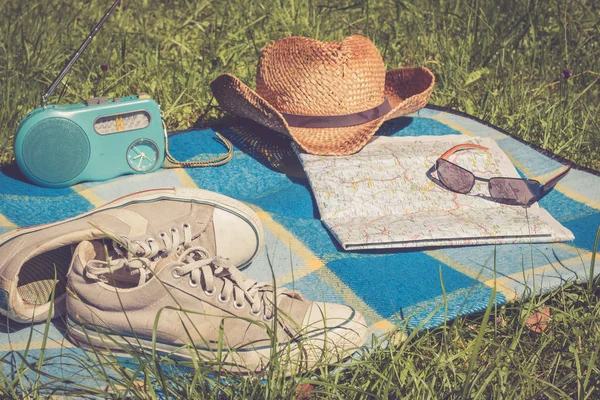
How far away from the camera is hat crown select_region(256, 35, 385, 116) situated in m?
2.43

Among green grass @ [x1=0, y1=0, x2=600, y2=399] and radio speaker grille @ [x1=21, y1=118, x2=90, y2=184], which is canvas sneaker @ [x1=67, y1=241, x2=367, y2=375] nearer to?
green grass @ [x1=0, y1=0, x2=600, y2=399]

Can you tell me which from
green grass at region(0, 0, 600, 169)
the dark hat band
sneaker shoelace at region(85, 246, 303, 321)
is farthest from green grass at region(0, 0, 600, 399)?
sneaker shoelace at region(85, 246, 303, 321)

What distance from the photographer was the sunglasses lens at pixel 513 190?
213cm

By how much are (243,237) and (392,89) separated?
52.6 inches

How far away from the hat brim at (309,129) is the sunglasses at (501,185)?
→ 30 centimetres

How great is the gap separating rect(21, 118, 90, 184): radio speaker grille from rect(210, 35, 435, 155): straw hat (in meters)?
0.60

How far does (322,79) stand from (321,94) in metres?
0.05

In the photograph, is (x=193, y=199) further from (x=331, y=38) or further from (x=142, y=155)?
(x=331, y=38)

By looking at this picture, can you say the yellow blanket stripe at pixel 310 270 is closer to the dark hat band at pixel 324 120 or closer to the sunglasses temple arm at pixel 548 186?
the dark hat band at pixel 324 120

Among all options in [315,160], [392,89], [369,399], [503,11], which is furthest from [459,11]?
[369,399]

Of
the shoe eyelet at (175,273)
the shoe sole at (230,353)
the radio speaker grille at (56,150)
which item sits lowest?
the shoe sole at (230,353)

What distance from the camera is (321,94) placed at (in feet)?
7.98

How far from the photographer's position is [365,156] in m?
2.34

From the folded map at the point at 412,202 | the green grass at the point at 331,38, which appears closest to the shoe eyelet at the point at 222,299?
the folded map at the point at 412,202
